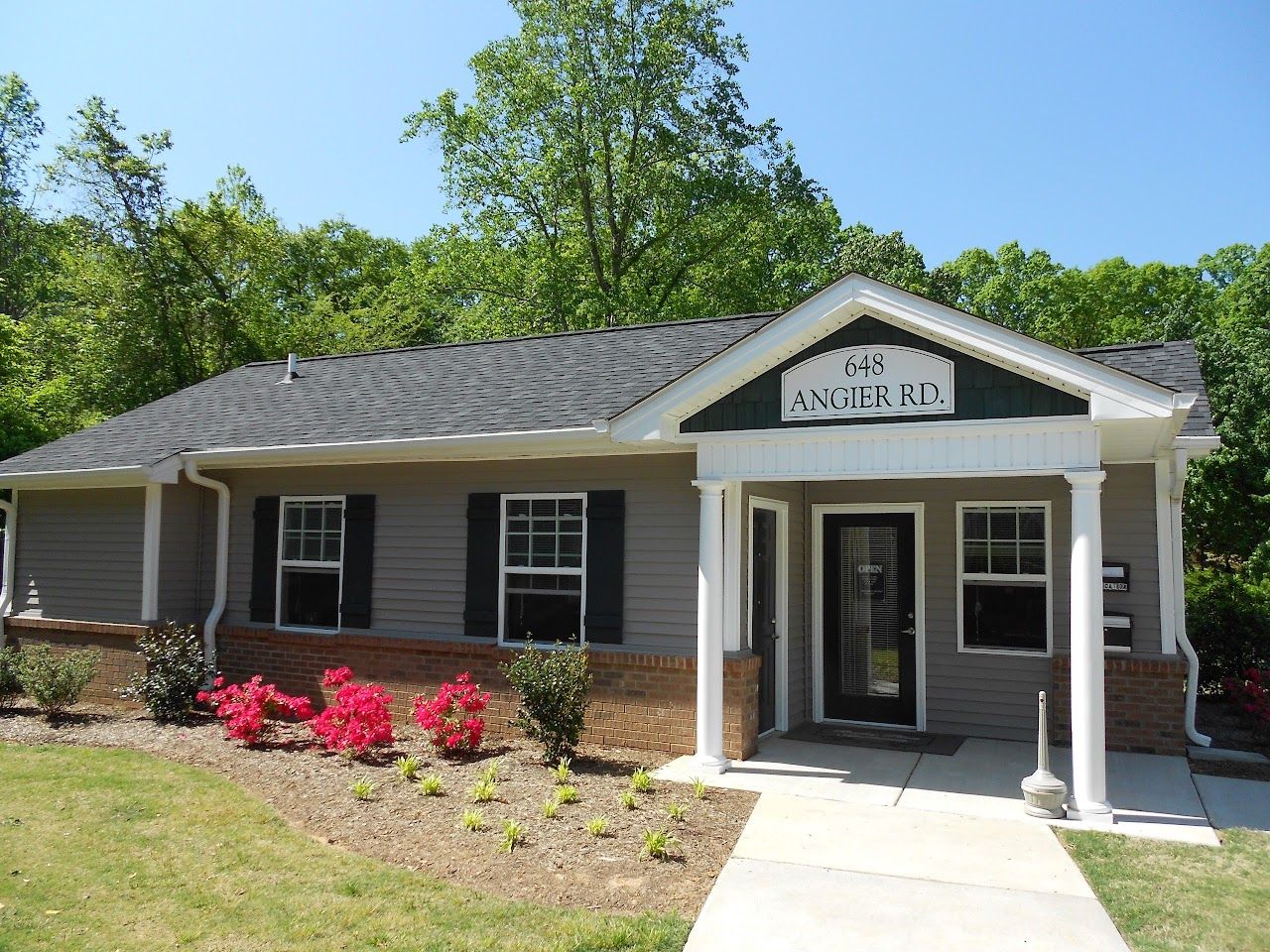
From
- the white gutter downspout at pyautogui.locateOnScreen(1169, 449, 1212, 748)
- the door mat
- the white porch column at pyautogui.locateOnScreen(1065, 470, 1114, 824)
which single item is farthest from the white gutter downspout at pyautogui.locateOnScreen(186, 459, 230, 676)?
the white gutter downspout at pyautogui.locateOnScreen(1169, 449, 1212, 748)

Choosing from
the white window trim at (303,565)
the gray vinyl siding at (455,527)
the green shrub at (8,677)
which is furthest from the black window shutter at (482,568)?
the green shrub at (8,677)

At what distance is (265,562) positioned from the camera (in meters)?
10.7

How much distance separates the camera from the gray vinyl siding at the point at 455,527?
847 cm

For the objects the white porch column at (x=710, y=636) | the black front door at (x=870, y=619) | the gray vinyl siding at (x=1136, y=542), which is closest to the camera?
the white porch column at (x=710, y=636)

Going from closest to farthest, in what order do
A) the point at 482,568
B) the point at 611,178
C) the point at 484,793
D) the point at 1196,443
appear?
the point at 484,793 < the point at 1196,443 < the point at 482,568 < the point at 611,178

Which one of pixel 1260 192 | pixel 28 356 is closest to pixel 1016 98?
pixel 1260 192

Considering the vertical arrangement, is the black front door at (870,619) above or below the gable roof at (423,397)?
below

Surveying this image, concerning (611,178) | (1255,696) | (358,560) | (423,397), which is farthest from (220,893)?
(611,178)

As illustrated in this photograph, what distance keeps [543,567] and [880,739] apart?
3655 millimetres

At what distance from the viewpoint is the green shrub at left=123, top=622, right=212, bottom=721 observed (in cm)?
973

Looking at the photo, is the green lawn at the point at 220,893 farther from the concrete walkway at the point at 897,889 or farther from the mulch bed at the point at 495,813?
the concrete walkway at the point at 897,889

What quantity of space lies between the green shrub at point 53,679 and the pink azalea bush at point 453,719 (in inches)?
170

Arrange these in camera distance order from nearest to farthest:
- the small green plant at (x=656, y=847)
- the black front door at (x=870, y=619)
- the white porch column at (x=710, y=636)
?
the small green plant at (x=656, y=847)
the white porch column at (x=710, y=636)
the black front door at (x=870, y=619)

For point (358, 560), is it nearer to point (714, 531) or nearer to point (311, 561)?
point (311, 561)
